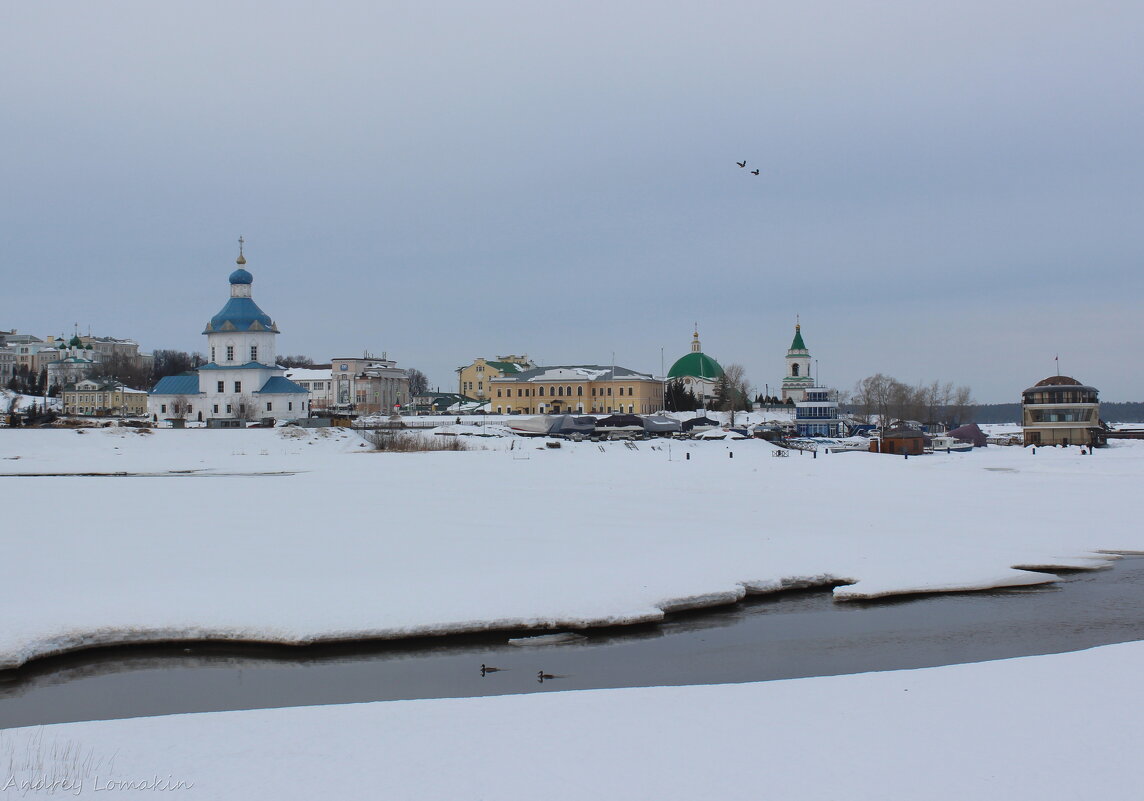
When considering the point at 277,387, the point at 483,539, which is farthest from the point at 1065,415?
the point at 277,387

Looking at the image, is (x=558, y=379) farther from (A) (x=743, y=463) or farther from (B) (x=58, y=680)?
(B) (x=58, y=680)

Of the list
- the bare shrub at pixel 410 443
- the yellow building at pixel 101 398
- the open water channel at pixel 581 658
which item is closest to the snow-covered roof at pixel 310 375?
the yellow building at pixel 101 398

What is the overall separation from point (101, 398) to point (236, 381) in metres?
44.2

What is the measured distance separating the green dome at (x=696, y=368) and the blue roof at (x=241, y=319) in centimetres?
6310

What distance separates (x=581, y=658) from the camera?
14.6 m

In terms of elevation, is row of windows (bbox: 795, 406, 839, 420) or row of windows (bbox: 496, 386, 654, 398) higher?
row of windows (bbox: 496, 386, 654, 398)

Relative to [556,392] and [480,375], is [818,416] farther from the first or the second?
[480,375]

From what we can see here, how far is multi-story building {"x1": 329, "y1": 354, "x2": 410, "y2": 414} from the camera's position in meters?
111

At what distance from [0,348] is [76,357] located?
54.7m

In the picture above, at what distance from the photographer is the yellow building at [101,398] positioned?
110250 mm

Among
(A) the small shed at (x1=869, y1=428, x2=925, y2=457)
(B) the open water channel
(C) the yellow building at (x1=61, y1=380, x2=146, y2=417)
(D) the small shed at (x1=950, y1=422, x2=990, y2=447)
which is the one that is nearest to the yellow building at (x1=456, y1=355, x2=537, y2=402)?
(C) the yellow building at (x1=61, y1=380, x2=146, y2=417)

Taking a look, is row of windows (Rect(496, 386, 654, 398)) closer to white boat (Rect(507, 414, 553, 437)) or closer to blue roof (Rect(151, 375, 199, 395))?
white boat (Rect(507, 414, 553, 437))

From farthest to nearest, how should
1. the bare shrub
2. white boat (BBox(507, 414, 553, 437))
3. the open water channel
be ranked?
white boat (BBox(507, 414, 553, 437)), the bare shrub, the open water channel

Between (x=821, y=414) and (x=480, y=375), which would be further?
(x=480, y=375)
